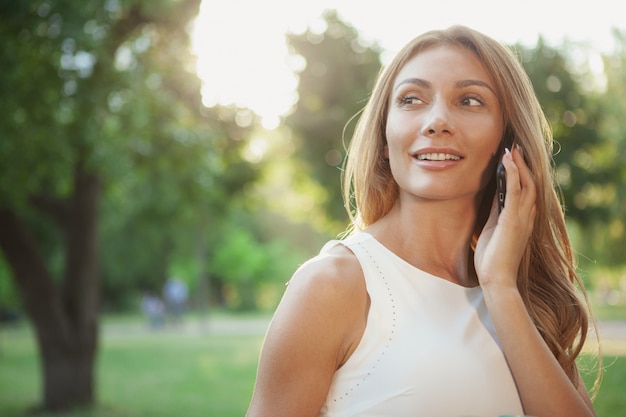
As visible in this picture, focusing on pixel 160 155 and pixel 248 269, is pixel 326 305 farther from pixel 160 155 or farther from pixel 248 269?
pixel 248 269

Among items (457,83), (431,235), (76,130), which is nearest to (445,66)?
(457,83)

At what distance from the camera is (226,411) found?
1209cm

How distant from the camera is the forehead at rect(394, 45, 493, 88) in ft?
7.54

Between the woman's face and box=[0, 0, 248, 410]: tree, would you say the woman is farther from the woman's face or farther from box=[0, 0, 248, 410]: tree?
box=[0, 0, 248, 410]: tree

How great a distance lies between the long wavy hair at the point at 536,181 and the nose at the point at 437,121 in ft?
0.70

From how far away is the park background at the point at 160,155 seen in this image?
33.8ft

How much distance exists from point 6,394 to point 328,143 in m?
10.3

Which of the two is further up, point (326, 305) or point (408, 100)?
point (408, 100)

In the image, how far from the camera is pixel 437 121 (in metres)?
2.22

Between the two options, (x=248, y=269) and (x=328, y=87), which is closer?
(x=328, y=87)

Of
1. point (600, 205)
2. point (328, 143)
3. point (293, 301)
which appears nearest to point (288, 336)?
point (293, 301)

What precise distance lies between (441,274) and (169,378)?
583 inches

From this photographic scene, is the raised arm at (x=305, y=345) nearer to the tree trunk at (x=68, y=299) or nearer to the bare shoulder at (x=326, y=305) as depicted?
the bare shoulder at (x=326, y=305)

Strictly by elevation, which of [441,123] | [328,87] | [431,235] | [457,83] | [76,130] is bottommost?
[431,235]
